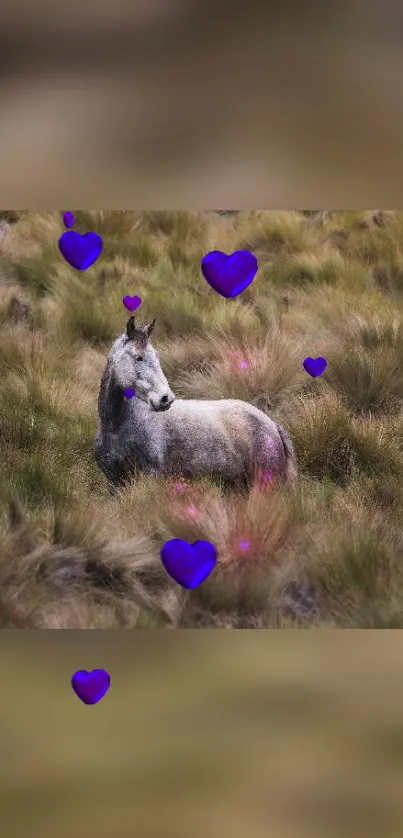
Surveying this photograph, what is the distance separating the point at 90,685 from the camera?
3.53 feet

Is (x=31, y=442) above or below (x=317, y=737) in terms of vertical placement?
above

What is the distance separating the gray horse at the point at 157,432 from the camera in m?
1.44

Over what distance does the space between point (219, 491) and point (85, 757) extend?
1.80ft

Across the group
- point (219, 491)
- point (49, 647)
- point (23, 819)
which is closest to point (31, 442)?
point (219, 491)

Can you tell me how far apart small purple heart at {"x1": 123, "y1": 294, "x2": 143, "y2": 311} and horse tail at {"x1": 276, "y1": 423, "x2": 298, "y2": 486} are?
44 cm

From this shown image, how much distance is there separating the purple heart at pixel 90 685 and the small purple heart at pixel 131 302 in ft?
2.96

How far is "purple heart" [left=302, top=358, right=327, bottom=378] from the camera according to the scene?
5.85 ft

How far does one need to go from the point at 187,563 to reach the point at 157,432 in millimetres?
254

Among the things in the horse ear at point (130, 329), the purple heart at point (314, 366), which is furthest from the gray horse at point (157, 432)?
the purple heart at point (314, 366)

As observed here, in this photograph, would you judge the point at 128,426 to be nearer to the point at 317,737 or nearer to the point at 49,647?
the point at 49,647

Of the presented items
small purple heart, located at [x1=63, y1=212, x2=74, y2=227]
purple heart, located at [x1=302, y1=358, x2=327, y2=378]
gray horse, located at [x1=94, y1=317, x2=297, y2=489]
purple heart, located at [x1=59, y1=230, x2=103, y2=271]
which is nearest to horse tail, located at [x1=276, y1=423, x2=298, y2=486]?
gray horse, located at [x1=94, y1=317, x2=297, y2=489]

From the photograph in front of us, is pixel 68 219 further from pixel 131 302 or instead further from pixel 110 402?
pixel 110 402

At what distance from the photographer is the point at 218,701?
3.46ft

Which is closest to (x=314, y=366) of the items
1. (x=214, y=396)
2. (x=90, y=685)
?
(x=214, y=396)
